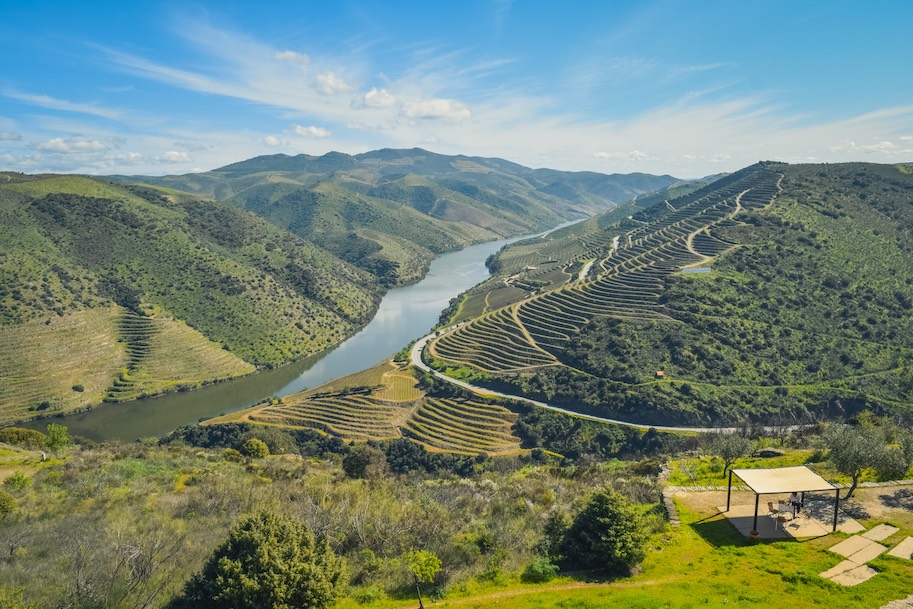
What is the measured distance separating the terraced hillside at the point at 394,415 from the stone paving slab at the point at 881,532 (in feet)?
126

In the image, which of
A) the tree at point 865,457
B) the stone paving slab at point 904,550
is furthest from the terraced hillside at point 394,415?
the stone paving slab at point 904,550

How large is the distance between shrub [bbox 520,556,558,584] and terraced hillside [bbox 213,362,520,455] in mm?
37108

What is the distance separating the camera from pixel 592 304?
250ft

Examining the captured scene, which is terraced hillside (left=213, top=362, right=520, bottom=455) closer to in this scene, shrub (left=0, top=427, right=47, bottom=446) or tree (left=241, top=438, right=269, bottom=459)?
tree (left=241, top=438, right=269, bottom=459)

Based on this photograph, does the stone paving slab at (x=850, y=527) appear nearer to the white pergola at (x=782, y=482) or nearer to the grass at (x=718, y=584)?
the white pergola at (x=782, y=482)

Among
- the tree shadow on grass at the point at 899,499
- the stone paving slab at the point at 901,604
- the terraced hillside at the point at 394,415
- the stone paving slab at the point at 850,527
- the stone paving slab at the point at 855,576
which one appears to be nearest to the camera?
the stone paving slab at the point at 901,604

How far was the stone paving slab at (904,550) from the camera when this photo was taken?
15.2m

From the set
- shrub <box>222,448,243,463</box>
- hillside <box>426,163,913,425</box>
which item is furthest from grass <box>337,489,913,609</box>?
hillside <box>426,163,913,425</box>

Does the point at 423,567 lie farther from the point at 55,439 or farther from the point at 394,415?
the point at 394,415

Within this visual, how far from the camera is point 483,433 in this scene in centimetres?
5694

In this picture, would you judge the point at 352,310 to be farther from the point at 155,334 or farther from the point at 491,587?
the point at 491,587

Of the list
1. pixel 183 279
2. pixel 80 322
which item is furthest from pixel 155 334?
pixel 183 279

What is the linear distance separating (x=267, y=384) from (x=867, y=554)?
77.7 m

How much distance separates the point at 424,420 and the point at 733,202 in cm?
8451
